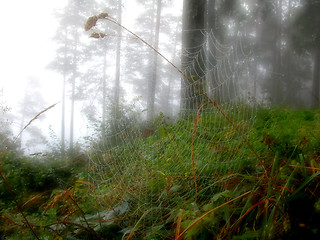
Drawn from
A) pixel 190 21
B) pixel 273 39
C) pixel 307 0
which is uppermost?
pixel 307 0

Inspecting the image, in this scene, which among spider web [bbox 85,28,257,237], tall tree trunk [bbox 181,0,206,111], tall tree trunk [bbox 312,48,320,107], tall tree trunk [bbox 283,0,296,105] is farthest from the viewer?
tall tree trunk [bbox 181,0,206,111]

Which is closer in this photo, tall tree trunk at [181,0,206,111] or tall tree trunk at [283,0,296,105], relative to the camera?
tall tree trunk at [283,0,296,105]

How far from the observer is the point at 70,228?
597mm

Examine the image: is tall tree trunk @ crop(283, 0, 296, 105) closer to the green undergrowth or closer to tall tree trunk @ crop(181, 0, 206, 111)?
the green undergrowth

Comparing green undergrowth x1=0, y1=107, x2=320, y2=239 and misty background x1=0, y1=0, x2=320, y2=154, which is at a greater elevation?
misty background x1=0, y1=0, x2=320, y2=154

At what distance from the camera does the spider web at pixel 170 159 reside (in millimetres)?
660

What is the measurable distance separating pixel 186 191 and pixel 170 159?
347mm

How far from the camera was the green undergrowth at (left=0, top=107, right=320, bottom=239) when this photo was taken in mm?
469

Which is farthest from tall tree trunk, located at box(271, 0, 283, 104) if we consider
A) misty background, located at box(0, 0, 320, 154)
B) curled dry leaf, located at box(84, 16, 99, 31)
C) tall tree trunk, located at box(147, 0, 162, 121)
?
curled dry leaf, located at box(84, 16, 99, 31)

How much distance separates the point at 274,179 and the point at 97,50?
5.42ft

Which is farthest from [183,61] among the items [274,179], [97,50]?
[274,179]

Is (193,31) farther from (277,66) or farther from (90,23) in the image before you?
(90,23)

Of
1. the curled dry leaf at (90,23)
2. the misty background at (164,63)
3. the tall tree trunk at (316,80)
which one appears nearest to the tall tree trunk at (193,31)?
the misty background at (164,63)

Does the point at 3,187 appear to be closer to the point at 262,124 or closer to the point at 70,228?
the point at 70,228
